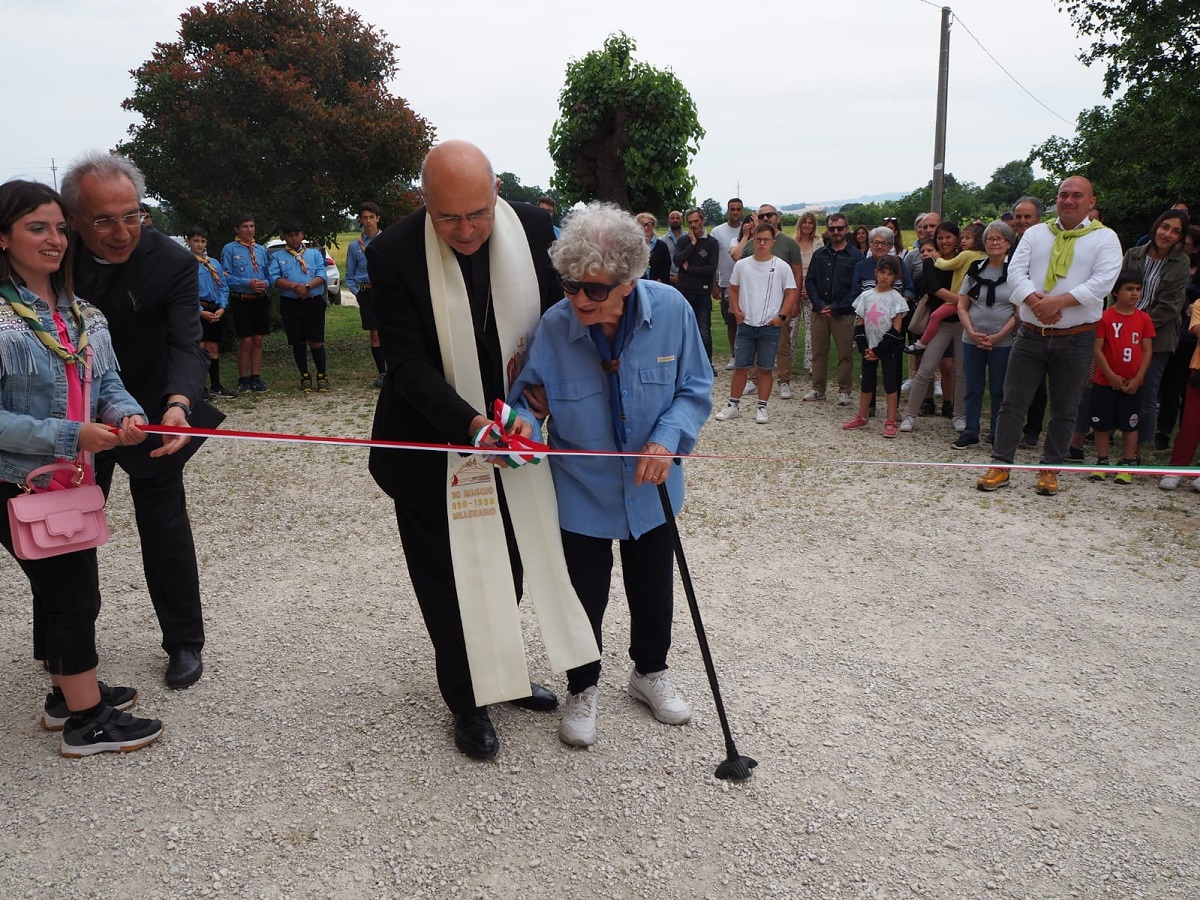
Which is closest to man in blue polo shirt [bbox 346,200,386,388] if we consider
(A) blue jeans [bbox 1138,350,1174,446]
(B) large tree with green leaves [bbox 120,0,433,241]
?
(B) large tree with green leaves [bbox 120,0,433,241]

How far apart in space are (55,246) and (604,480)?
80.0 inches

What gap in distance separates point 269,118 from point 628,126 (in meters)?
5.94

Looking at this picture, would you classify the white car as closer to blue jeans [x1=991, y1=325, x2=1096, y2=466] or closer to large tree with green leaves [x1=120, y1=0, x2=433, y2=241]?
large tree with green leaves [x1=120, y1=0, x2=433, y2=241]

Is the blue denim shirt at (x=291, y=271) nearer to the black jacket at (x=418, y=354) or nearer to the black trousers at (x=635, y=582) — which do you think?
the black jacket at (x=418, y=354)

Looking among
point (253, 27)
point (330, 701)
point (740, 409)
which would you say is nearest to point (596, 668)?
point (330, 701)

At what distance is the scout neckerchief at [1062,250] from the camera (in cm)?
594

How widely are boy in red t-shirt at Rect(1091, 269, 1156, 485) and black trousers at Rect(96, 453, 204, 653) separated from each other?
6.31 m

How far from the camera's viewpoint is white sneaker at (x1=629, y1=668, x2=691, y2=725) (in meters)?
3.38

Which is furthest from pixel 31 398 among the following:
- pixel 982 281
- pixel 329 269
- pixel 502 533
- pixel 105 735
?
pixel 329 269

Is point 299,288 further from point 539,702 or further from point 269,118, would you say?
point 539,702

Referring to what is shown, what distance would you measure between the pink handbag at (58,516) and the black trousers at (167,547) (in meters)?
0.50

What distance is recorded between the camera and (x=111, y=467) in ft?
12.0

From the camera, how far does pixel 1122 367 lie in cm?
664

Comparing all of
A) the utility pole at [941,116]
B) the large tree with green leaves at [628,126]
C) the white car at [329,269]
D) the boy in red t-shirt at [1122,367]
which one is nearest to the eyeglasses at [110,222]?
the boy in red t-shirt at [1122,367]
